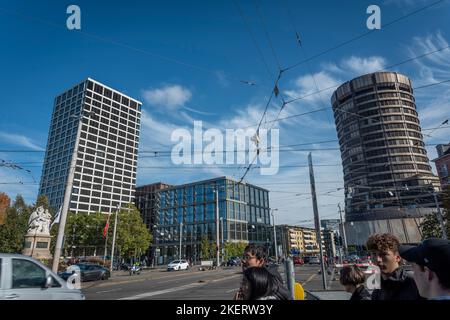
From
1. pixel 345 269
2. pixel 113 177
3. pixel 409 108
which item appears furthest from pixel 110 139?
pixel 345 269

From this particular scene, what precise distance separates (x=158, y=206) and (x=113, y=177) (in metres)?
38.7

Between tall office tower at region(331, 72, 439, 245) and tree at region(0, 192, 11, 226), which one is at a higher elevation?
tall office tower at region(331, 72, 439, 245)

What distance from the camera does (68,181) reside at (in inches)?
706

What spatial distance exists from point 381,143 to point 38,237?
80184mm

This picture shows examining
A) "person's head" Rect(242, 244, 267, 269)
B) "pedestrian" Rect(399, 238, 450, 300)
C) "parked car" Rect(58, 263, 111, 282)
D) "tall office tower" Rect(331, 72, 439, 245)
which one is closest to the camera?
"pedestrian" Rect(399, 238, 450, 300)

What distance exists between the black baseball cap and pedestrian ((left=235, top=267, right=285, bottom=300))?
4.07 ft

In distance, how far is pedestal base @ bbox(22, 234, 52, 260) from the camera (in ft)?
80.0

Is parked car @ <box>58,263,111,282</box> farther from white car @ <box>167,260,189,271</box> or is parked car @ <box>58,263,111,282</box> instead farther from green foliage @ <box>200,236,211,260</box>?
green foliage @ <box>200,236,211,260</box>

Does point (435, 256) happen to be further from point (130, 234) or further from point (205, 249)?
point (205, 249)

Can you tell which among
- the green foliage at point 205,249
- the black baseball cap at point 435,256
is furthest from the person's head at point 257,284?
the green foliage at point 205,249

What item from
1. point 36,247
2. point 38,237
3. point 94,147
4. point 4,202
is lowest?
point 36,247

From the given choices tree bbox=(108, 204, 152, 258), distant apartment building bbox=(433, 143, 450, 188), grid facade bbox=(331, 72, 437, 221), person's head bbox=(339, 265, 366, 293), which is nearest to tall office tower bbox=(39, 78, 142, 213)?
tree bbox=(108, 204, 152, 258)

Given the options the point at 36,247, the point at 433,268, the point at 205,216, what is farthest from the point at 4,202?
the point at 433,268

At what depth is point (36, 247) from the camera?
2478 cm
